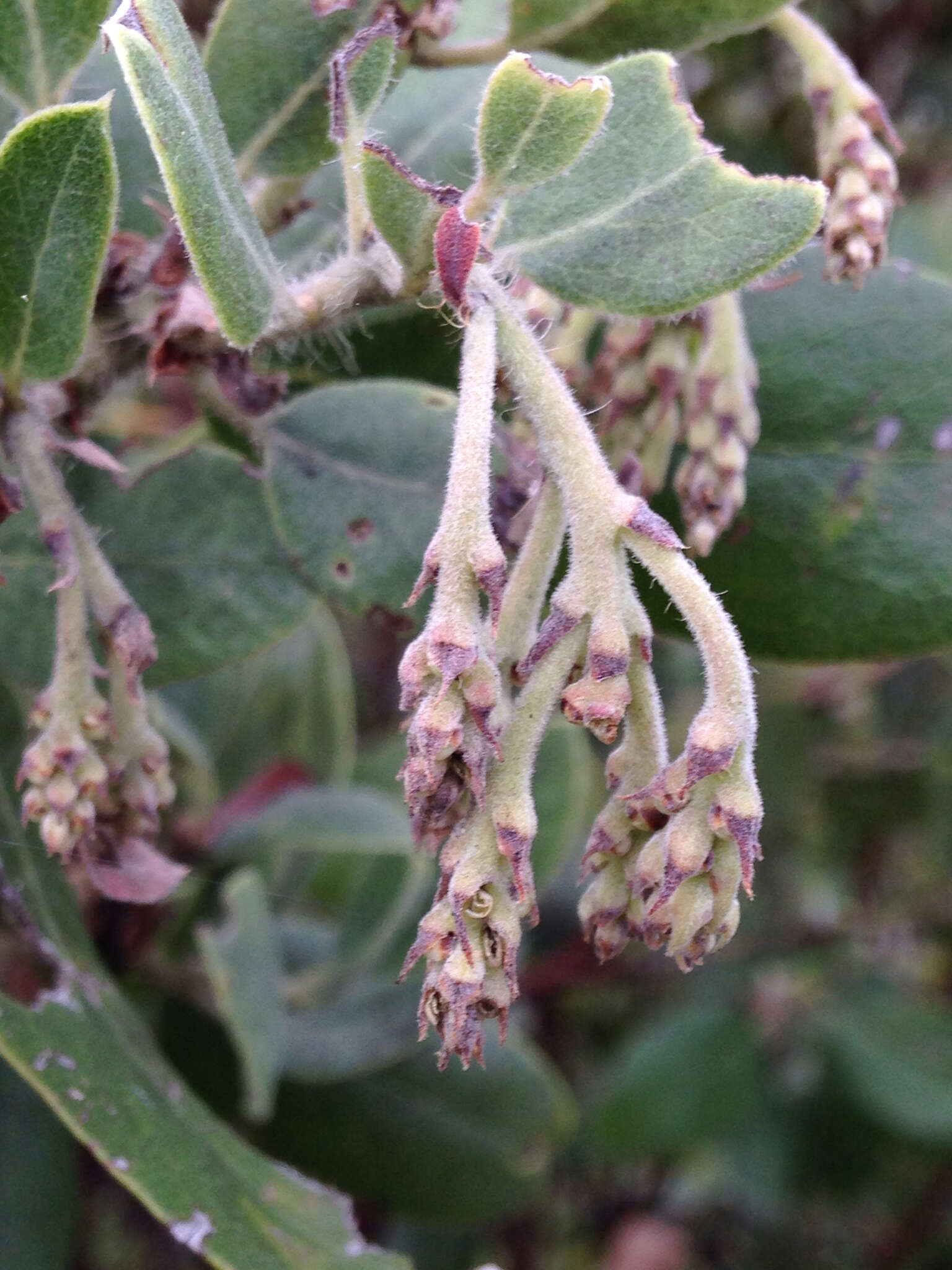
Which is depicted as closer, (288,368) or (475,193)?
(475,193)

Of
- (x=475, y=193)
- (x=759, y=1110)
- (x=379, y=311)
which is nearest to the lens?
(x=475, y=193)

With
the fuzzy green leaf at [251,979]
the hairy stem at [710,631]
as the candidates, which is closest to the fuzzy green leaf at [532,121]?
the hairy stem at [710,631]

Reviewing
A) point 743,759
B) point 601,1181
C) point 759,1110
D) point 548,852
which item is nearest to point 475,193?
point 743,759

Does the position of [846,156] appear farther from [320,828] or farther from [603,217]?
[320,828]

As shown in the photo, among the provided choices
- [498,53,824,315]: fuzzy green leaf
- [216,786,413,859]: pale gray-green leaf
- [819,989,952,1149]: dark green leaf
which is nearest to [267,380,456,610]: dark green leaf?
[498,53,824,315]: fuzzy green leaf

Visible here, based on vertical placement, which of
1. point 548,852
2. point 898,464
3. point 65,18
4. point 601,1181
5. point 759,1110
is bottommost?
point 601,1181

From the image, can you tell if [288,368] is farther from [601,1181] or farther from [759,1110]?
[601,1181]

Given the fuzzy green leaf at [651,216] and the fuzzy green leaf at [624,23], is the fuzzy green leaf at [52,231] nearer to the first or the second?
the fuzzy green leaf at [651,216]
